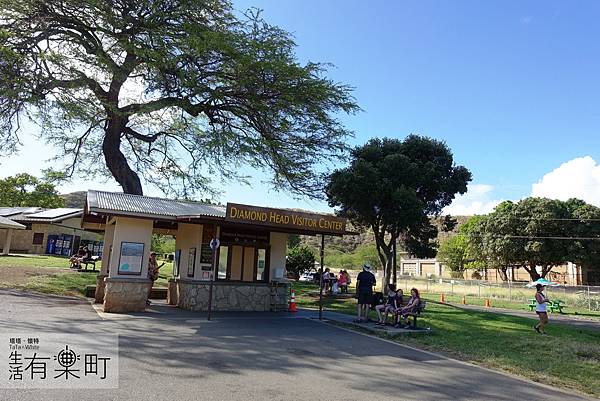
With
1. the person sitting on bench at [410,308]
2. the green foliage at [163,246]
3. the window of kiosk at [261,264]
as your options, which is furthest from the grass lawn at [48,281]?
the green foliage at [163,246]

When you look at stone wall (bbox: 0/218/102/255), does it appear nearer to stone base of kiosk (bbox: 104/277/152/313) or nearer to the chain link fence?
stone base of kiosk (bbox: 104/277/152/313)

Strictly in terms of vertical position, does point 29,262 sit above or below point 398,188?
below

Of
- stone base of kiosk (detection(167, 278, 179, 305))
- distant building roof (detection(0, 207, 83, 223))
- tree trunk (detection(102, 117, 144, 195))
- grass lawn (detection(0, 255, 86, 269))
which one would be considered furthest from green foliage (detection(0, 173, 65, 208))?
stone base of kiosk (detection(167, 278, 179, 305))

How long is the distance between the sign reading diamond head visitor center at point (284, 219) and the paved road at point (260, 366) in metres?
3.14

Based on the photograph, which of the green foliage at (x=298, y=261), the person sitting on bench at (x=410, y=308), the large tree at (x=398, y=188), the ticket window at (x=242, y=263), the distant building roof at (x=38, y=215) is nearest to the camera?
the person sitting on bench at (x=410, y=308)

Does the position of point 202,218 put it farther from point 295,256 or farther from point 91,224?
point 295,256

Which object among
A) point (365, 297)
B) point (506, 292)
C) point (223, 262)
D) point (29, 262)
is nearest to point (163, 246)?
point (29, 262)

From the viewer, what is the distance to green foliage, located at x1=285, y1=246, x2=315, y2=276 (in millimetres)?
36875

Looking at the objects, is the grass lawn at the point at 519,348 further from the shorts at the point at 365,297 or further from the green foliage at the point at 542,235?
the green foliage at the point at 542,235

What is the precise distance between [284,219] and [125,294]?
17.7 feet

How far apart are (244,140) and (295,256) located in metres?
17.1

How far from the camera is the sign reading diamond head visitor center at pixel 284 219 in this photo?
13562 mm

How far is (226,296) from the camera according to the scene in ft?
52.6

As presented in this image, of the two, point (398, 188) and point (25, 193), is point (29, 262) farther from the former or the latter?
point (25, 193)
